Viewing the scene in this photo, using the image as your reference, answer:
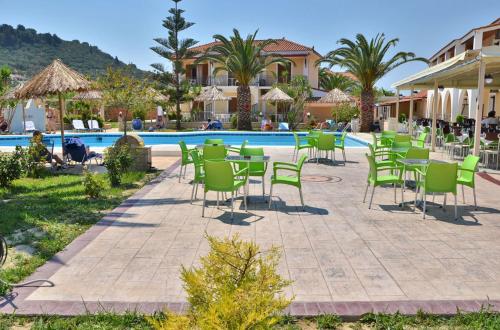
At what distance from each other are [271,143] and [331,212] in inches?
618

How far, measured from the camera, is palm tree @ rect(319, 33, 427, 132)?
24.9 m

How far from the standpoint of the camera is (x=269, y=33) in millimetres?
26078

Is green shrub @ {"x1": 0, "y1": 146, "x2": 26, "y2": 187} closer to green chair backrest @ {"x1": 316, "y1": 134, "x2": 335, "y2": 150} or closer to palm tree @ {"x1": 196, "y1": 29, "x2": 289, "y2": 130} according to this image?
Result: green chair backrest @ {"x1": 316, "y1": 134, "x2": 335, "y2": 150}

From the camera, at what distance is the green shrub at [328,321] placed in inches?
135

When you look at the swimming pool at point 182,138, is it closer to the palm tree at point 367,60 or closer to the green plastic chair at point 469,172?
the palm tree at point 367,60

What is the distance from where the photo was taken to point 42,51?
3226 inches

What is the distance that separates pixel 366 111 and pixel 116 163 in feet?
67.6

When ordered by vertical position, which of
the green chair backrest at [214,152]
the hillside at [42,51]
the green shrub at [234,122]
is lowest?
the green chair backrest at [214,152]

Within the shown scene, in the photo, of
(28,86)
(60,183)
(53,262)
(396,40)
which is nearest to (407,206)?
(53,262)

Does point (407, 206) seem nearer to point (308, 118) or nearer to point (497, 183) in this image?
point (497, 183)

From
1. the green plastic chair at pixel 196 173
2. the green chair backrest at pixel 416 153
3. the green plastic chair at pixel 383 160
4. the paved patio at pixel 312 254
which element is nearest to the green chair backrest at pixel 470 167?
the paved patio at pixel 312 254

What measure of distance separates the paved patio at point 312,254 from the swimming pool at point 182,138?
47.2 feet

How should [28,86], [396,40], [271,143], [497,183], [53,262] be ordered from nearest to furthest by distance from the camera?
[53,262] < [497,183] < [28,86] < [271,143] < [396,40]

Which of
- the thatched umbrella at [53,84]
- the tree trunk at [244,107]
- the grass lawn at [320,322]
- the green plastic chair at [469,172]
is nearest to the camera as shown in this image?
the grass lawn at [320,322]
